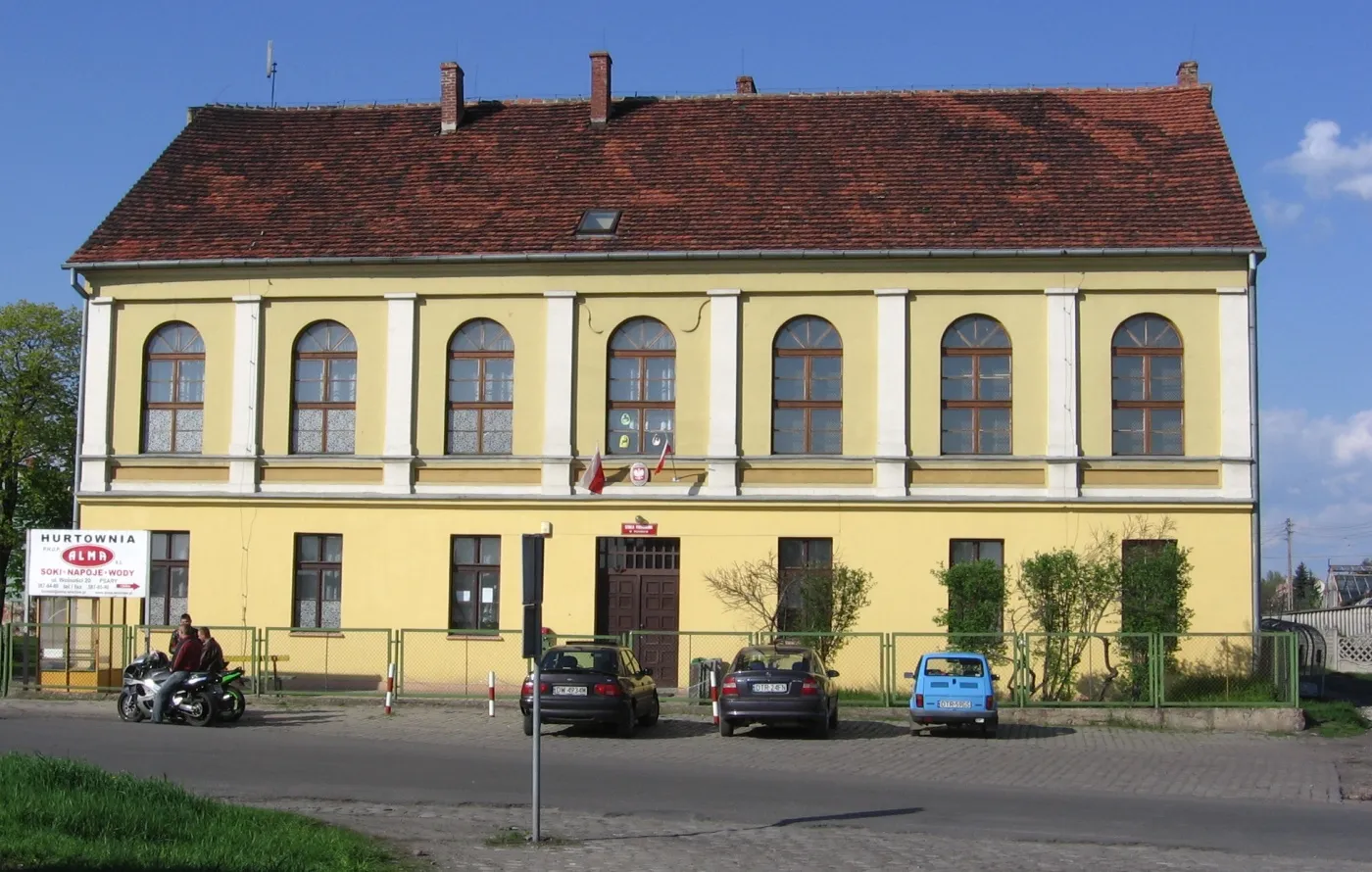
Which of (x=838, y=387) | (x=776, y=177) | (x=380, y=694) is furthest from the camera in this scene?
(x=776, y=177)

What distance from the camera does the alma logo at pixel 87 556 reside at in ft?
95.8

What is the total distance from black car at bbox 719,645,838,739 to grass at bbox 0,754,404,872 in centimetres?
1052

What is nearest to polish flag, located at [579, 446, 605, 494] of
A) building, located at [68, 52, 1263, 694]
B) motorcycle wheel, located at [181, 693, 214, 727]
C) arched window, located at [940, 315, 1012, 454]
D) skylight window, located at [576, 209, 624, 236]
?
building, located at [68, 52, 1263, 694]

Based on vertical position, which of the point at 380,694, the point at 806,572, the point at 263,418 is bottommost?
the point at 380,694

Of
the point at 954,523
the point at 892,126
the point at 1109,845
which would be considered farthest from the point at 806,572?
the point at 1109,845

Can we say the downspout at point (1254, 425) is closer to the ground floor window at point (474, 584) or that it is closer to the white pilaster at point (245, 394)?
the ground floor window at point (474, 584)

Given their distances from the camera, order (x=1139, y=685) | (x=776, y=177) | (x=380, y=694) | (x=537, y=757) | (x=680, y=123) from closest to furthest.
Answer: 1. (x=537, y=757)
2. (x=1139, y=685)
3. (x=380, y=694)
4. (x=776, y=177)
5. (x=680, y=123)

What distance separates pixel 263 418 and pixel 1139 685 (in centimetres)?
1797

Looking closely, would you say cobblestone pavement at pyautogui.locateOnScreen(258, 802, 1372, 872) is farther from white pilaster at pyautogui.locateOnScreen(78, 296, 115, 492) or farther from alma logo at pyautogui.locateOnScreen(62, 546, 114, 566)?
white pilaster at pyautogui.locateOnScreen(78, 296, 115, 492)

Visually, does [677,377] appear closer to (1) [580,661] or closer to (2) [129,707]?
(1) [580,661]

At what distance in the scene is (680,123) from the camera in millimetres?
35875

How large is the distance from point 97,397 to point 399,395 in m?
6.51

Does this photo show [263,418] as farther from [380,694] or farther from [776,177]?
[776,177]

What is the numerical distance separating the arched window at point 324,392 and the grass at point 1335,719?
19051mm
